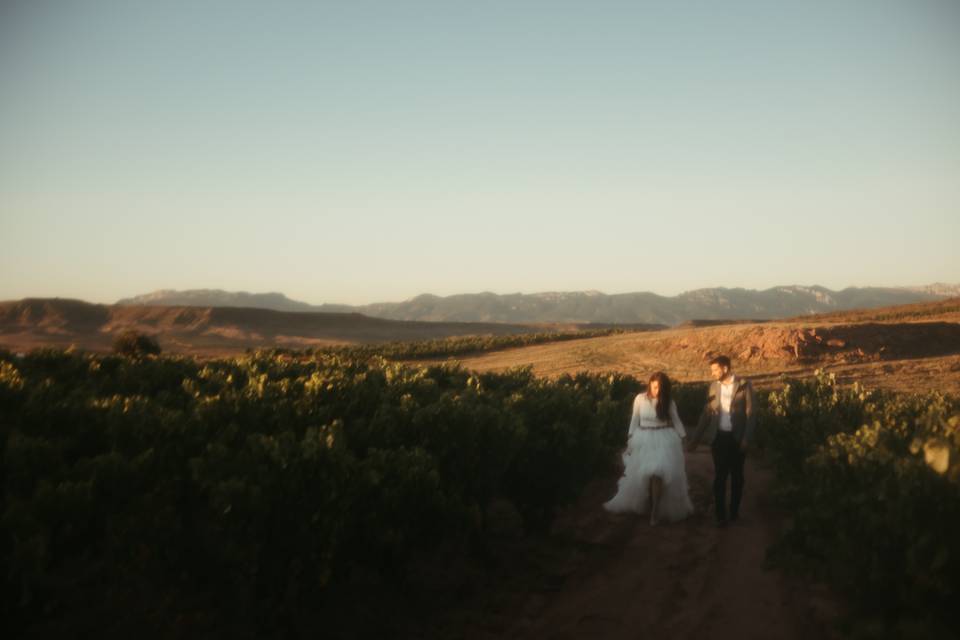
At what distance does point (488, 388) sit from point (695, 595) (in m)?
6.65

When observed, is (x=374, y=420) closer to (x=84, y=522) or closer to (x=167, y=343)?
(x=84, y=522)

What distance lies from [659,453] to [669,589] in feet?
6.99

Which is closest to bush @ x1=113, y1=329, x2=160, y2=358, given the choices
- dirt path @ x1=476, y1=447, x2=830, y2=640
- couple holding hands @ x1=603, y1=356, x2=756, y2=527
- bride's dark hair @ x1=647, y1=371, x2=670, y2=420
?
dirt path @ x1=476, y1=447, x2=830, y2=640

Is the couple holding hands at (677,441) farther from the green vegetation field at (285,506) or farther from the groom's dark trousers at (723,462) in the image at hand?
the green vegetation field at (285,506)

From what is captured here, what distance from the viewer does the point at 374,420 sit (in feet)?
24.7

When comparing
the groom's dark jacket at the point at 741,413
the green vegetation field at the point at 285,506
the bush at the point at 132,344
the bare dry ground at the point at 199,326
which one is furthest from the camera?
the bare dry ground at the point at 199,326

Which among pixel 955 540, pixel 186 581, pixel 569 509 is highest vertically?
pixel 955 540

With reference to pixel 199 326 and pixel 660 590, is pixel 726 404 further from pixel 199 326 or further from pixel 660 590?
pixel 199 326

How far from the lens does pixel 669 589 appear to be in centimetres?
683

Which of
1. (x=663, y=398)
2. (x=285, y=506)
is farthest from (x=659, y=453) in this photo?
(x=285, y=506)

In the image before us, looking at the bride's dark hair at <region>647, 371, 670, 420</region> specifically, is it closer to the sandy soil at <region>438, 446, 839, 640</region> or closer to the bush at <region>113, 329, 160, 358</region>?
the sandy soil at <region>438, 446, 839, 640</region>

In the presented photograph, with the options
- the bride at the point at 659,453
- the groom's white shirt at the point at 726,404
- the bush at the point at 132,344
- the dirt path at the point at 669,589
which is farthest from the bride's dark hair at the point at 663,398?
the bush at the point at 132,344

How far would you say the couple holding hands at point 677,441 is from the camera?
8688 mm

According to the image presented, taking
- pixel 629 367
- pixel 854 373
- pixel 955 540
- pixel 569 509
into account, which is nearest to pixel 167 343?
pixel 629 367
